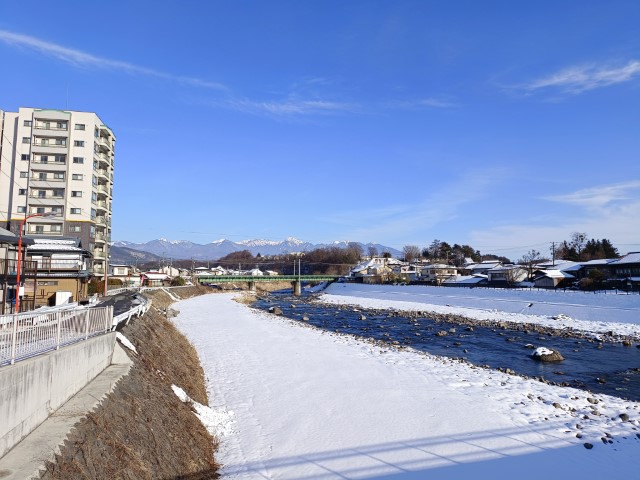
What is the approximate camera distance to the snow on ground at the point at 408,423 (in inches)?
338

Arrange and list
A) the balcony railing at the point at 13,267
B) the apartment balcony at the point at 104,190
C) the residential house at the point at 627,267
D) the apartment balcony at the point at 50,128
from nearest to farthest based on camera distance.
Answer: the balcony railing at the point at 13,267 < the apartment balcony at the point at 50,128 < the apartment balcony at the point at 104,190 < the residential house at the point at 627,267

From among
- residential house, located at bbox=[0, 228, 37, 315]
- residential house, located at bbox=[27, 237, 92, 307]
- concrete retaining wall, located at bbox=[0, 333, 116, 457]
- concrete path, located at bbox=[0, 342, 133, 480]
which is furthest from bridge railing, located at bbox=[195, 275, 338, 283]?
concrete path, located at bbox=[0, 342, 133, 480]

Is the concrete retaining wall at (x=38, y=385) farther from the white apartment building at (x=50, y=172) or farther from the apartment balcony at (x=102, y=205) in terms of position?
the apartment balcony at (x=102, y=205)

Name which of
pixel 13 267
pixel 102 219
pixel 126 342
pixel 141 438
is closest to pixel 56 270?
pixel 13 267

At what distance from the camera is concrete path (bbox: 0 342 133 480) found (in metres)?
5.16

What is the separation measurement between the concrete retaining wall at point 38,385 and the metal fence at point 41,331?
0.26m

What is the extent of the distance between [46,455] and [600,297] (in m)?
46.0

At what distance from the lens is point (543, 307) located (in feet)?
134

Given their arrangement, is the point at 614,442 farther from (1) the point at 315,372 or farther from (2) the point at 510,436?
(1) the point at 315,372

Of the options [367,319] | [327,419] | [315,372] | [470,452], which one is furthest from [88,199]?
[470,452]

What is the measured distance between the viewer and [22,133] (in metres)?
48.4

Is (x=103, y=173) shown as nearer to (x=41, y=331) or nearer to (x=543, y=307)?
(x=41, y=331)

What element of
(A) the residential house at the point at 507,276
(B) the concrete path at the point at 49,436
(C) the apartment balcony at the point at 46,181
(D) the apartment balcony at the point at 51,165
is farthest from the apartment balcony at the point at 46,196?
(A) the residential house at the point at 507,276

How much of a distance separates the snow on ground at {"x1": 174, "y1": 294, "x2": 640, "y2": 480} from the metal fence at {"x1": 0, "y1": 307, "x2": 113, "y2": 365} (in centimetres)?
421
